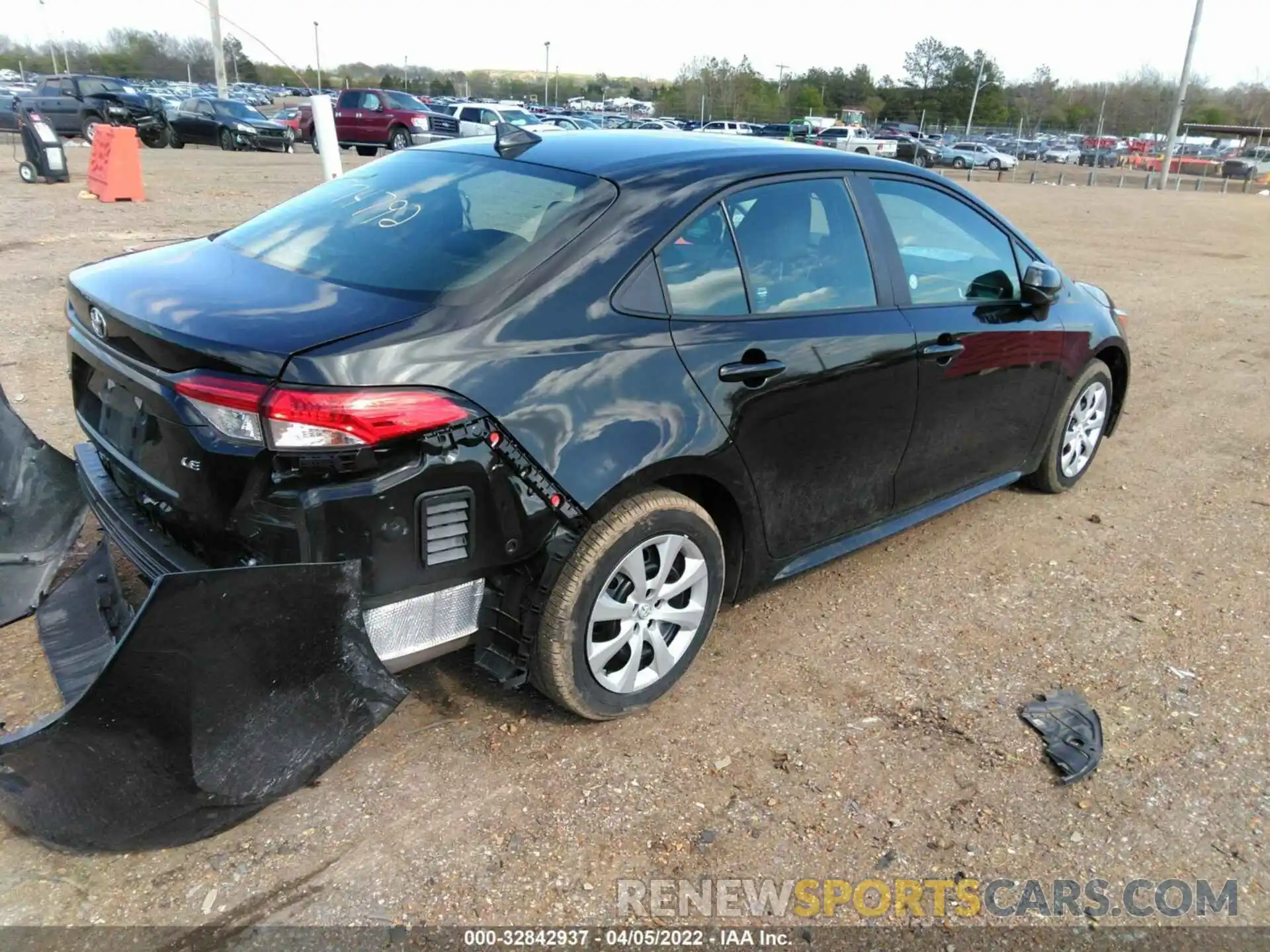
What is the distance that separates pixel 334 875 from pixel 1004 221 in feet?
12.5

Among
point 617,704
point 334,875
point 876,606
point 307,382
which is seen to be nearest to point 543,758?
point 617,704

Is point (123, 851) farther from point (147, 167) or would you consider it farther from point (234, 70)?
point (234, 70)

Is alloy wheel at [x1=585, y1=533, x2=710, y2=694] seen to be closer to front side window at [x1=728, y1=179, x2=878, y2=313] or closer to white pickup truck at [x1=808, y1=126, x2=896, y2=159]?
front side window at [x1=728, y1=179, x2=878, y2=313]

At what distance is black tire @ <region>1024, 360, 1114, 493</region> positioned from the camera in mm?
4785

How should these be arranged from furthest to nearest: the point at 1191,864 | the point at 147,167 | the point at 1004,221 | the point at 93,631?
the point at 147,167
the point at 1004,221
the point at 93,631
the point at 1191,864

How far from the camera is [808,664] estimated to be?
A: 3.48 meters

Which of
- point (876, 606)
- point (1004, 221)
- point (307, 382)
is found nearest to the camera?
point (307, 382)

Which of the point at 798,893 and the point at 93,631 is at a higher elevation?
the point at 93,631

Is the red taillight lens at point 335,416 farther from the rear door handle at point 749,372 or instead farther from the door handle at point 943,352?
the door handle at point 943,352

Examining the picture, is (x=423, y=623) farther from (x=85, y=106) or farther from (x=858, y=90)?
(x=858, y=90)

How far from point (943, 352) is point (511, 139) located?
6.04 ft

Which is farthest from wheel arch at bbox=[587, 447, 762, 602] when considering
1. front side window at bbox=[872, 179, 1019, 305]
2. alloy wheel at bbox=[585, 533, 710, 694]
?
front side window at bbox=[872, 179, 1019, 305]

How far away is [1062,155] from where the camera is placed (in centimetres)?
5722

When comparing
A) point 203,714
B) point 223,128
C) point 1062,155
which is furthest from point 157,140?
point 1062,155
